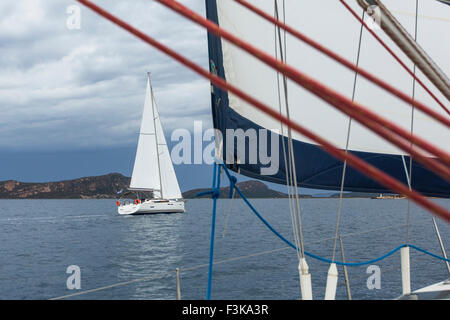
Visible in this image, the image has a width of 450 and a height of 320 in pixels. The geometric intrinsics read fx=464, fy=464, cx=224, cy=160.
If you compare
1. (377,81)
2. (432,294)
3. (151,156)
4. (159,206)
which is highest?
(151,156)

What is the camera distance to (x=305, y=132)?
1308 millimetres

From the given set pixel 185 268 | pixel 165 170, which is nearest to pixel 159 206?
pixel 165 170

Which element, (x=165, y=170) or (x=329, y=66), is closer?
(x=329, y=66)

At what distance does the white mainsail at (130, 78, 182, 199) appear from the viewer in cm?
4844

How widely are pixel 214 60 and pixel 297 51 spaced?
0.96 m

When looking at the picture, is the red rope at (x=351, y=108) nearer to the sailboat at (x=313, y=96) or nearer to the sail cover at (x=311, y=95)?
the sailboat at (x=313, y=96)

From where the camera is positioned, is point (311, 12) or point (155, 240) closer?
point (311, 12)

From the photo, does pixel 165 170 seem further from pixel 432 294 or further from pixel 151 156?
pixel 432 294

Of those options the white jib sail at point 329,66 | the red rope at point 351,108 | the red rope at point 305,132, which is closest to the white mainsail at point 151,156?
the white jib sail at point 329,66

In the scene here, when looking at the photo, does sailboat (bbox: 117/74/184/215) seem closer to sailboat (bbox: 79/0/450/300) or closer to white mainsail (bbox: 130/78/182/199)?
white mainsail (bbox: 130/78/182/199)

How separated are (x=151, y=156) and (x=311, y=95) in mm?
44808

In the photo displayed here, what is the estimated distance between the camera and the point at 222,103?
15.6 feet
